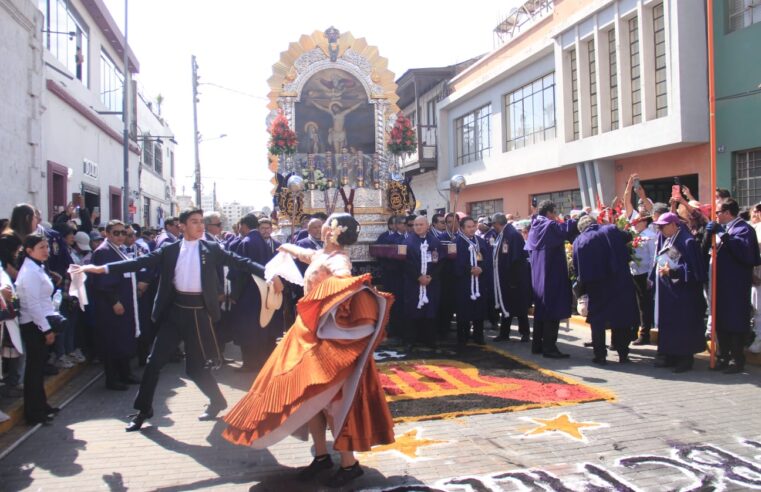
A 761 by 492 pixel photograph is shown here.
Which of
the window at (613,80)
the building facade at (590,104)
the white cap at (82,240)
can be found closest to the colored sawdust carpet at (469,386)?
the white cap at (82,240)

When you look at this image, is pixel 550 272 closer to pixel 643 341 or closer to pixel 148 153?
pixel 643 341

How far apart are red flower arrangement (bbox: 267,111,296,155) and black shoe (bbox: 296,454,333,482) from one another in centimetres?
1021

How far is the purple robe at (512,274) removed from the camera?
9203 millimetres

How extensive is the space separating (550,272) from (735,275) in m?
A: 2.04

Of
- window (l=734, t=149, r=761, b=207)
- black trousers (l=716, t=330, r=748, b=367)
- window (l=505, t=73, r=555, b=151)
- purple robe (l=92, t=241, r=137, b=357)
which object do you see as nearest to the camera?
purple robe (l=92, t=241, r=137, b=357)

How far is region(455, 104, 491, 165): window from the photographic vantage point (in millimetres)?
23156

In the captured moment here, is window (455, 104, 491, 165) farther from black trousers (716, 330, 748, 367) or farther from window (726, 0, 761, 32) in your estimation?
black trousers (716, 330, 748, 367)

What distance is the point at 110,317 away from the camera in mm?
6695

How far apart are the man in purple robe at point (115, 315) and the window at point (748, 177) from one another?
11.2 m

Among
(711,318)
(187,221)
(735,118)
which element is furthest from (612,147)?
(187,221)

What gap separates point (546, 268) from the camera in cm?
794

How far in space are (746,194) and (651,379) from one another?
7378 mm

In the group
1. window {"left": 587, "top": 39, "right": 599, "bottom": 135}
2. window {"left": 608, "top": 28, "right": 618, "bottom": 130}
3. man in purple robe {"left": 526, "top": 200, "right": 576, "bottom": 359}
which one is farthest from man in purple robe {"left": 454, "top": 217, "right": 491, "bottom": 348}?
window {"left": 587, "top": 39, "right": 599, "bottom": 135}

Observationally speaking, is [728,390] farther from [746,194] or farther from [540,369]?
[746,194]
